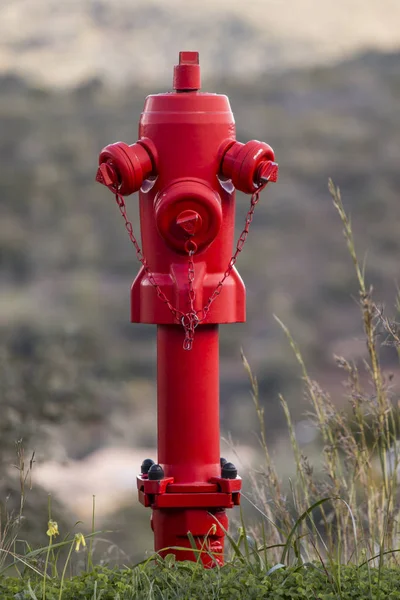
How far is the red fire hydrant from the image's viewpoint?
2621 millimetres

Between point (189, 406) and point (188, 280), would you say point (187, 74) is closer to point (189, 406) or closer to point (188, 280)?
point (188, 280)

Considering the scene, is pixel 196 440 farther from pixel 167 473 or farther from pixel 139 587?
pixel 139 587

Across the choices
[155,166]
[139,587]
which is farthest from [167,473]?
[155,166]

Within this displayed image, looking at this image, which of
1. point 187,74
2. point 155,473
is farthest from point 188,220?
point 155,473

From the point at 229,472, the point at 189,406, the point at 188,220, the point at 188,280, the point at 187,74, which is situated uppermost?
the point at 187,74

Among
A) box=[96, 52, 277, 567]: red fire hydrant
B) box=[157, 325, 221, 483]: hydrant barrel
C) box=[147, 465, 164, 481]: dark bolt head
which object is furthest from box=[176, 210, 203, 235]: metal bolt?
box=[147, 465, 164, 481]: dark bolt head

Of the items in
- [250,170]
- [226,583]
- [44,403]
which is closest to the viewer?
[226,583]

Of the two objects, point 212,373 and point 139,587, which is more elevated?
point 212,373

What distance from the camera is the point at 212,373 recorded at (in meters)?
2.68

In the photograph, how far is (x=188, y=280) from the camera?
8.64 feet

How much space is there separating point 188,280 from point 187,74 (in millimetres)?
511

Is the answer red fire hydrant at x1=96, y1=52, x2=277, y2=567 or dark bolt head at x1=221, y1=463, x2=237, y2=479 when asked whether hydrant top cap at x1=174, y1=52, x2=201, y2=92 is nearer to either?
red fire hydrant at x1=96, y1=52, x2=277, y2=567

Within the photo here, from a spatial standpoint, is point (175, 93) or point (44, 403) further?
point (44, 403)

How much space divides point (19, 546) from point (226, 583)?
2776 millimetres
